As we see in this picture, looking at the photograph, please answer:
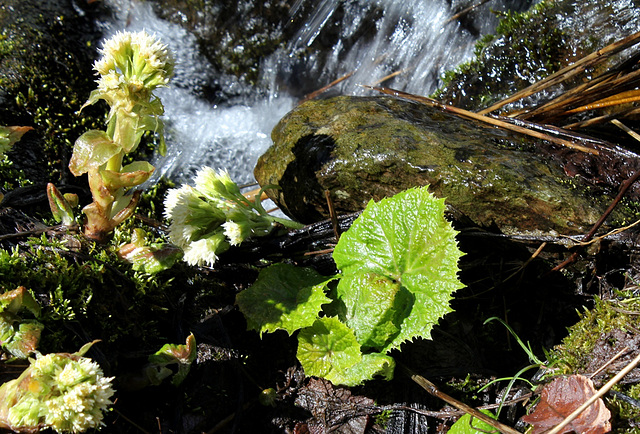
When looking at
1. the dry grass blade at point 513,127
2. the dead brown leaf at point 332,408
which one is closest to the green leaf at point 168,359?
the dead brown leaf at point 332,408

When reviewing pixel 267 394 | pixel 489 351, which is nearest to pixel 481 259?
pixel 489 351

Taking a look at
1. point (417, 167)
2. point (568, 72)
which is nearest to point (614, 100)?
point (568, 72)

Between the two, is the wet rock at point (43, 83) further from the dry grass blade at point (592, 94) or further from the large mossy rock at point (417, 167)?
the dry grass blade at point (592, 94)

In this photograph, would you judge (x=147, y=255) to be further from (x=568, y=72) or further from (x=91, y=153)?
(x=568, y=72)

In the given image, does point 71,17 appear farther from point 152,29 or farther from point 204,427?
point 204,427

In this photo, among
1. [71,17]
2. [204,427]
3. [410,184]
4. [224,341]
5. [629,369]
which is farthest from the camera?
[71,17]

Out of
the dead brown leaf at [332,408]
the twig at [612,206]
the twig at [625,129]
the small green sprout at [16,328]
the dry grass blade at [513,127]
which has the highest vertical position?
the twig at [625,129]
